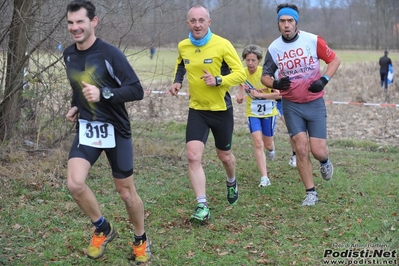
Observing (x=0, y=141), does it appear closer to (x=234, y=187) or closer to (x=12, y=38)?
(x=12, y=38)

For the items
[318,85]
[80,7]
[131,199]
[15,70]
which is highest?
[80,7]

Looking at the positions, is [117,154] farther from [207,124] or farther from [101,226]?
[207,124]

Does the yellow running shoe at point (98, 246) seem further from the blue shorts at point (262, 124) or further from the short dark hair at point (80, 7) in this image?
the blue shorts at point (262, 124)

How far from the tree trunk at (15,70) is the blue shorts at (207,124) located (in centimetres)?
319

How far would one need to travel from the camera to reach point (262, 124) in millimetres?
9055

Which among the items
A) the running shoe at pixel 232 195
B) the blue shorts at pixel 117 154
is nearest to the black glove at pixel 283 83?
the running shoe at pixel 232 195

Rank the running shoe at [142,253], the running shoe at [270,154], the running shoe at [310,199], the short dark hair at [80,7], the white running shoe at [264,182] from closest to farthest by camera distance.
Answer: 1. the short dark hair at [80,7]
2. the running shoe at [142,253]
3. the running shoe at [310,199]
4. the white running shoe at [264,182]
5. the running shoe at [270,154]

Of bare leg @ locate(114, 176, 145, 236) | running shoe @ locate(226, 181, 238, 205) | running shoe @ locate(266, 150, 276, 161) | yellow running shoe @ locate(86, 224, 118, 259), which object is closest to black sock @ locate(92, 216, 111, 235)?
yellow running shoe @ locate(86, 224, 118, 259)

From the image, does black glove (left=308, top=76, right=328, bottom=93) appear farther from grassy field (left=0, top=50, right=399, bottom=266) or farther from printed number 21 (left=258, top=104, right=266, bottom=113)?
printed number 21 (left=258, top=104, right=266, bottom=113)

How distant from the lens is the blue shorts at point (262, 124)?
889 centimetres

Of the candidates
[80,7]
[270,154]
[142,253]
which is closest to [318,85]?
[142,253]

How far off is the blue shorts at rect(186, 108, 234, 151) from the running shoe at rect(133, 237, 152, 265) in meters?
1.70

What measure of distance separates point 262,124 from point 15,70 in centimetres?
381

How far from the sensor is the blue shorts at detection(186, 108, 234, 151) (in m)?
6.80
